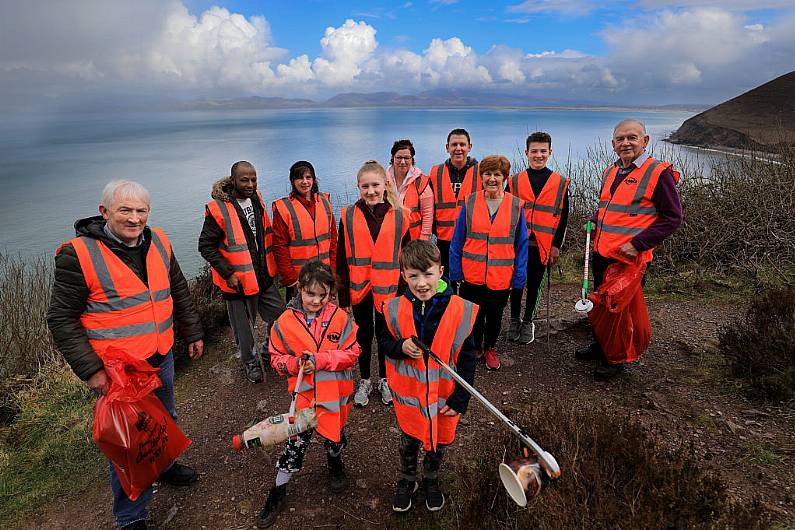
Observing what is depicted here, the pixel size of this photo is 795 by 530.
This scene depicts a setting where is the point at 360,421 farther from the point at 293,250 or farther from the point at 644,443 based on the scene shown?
the point at 644,443

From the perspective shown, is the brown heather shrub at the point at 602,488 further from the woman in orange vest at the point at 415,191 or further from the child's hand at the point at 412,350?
the woman in orange vest at the point at 415,191

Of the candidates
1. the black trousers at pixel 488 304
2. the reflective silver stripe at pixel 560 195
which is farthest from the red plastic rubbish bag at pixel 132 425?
the reflective silver stripe at pixel 560 195

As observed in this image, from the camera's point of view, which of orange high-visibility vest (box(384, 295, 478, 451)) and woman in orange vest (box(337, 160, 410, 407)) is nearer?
orange high-visibility vest (box(384, 295, 478, 451))

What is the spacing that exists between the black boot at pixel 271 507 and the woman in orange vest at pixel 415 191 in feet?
8.94

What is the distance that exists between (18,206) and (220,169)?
44.4 ft

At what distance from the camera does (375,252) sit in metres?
3.67

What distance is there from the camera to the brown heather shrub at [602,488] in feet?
6.70

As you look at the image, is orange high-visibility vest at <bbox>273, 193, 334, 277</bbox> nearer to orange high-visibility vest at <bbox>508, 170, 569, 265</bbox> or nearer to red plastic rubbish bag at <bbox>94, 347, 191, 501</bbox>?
red plastic rubbish bag at <bbox>94, 347, 191, 501</bbox>

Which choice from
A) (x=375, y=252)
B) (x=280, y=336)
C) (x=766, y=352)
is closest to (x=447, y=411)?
(x=280, y=336)

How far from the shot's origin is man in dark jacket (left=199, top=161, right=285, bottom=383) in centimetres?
404

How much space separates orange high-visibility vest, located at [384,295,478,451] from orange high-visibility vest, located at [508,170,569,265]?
2.26 m

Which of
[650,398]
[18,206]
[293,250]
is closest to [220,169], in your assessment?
[18,206]

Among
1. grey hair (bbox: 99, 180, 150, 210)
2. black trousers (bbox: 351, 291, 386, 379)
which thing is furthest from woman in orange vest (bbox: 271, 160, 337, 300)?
grey hair (bbox: 99, 180, 150, 210)

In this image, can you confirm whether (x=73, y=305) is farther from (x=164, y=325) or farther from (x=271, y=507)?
(x=271, y=507)
